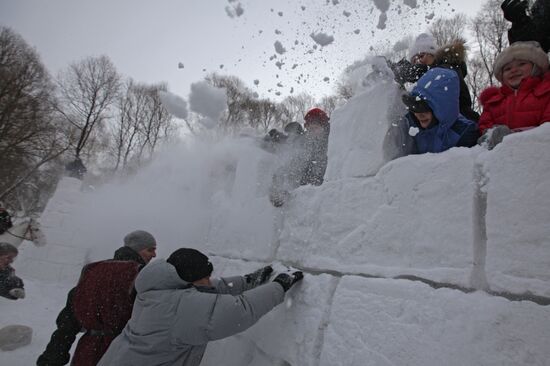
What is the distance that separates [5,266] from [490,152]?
5.28m

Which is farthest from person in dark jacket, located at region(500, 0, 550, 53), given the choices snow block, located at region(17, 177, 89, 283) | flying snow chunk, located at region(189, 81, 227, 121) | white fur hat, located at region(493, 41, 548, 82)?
snow block, located at region(17, 177, 89, 283)

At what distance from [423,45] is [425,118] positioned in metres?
1.17

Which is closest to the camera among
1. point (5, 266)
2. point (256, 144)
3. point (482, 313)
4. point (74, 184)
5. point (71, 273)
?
point (482, 313)

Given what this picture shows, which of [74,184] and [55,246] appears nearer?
[55,246]

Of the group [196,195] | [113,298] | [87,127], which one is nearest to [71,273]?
[196,195]

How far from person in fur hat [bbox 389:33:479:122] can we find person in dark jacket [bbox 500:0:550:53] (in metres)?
0.47

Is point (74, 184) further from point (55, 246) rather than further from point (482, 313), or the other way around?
point (482, 313)

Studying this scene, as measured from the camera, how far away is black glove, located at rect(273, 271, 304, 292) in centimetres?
224

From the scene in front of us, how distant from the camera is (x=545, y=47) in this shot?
1.94 m

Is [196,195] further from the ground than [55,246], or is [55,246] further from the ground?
[196,195]

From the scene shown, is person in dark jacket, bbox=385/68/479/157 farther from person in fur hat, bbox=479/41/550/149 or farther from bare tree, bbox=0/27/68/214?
bare tree, bbox=0/27/68/214

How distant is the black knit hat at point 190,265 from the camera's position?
2270 millimetres

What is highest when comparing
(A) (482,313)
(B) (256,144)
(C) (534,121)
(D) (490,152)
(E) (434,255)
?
(B) (256,144)

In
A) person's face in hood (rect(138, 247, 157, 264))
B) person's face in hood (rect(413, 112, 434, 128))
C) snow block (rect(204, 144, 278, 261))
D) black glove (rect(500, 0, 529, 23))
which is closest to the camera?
person's face in hood (rect(413, 112, 434, 128))
